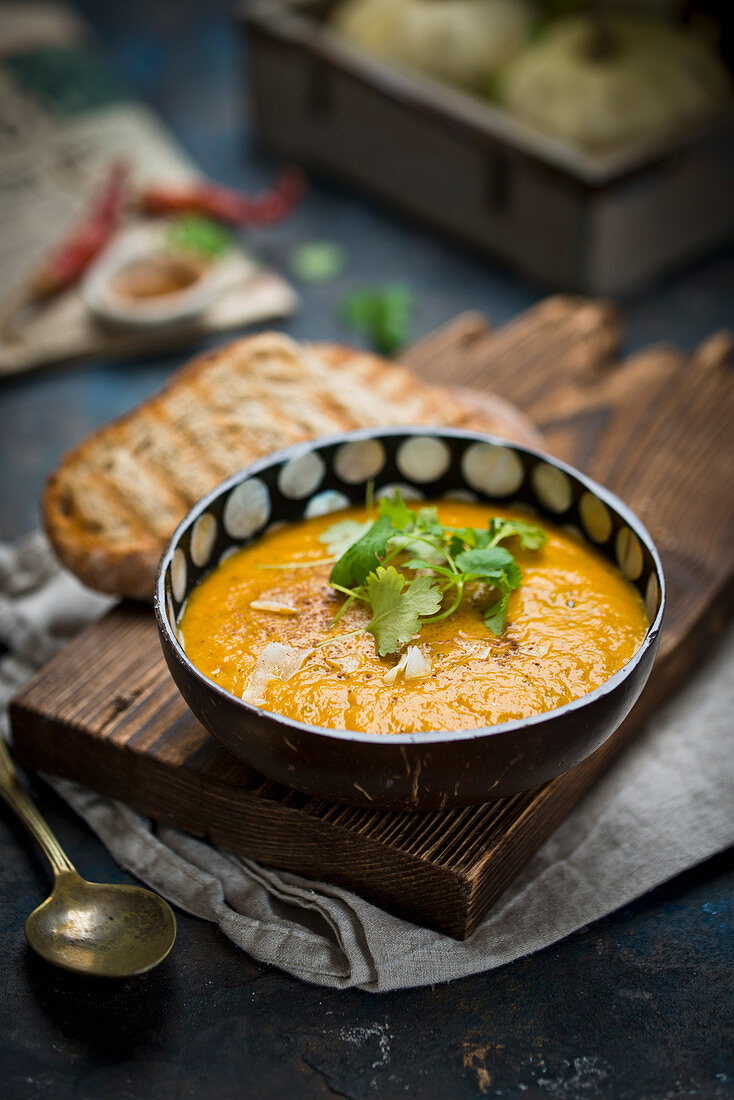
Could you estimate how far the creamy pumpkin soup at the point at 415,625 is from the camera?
70.6 inches

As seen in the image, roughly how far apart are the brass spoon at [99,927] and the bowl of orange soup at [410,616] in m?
0.36

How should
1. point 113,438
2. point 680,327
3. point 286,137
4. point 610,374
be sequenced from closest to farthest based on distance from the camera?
point 113,438 < point 610,374 < point 680,327 < point 286,137

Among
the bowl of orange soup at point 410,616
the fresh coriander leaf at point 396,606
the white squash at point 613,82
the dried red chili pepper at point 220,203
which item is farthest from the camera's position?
the dried red chili pepper at point 220,203

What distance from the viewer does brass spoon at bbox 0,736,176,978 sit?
1.88 meters

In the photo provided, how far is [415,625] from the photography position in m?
1.88

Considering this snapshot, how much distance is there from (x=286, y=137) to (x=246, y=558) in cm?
320

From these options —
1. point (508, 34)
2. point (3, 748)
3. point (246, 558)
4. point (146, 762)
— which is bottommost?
point (3, 748)

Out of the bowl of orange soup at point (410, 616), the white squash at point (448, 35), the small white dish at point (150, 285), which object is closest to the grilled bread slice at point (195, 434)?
the bowl of orange soup at point (410, 616)

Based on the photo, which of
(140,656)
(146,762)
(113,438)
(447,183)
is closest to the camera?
(146,762)

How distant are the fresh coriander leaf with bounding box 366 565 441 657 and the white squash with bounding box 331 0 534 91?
3.03m

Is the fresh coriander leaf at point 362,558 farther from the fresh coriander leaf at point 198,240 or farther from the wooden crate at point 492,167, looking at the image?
the fresh coriander leaf at point 198,240

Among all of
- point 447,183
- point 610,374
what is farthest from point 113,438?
point 447,183

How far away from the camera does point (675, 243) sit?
4035mm

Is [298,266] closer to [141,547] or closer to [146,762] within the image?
[141,547]
